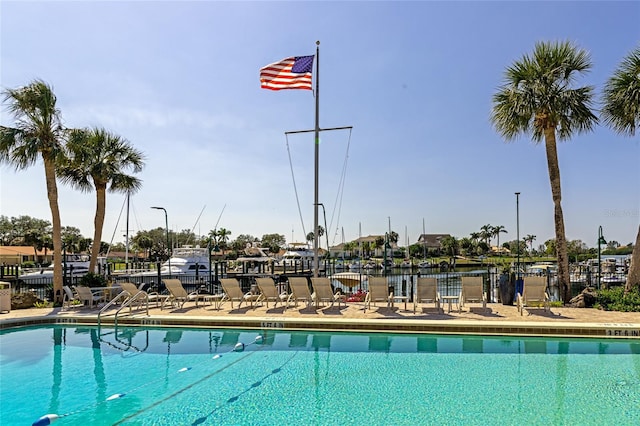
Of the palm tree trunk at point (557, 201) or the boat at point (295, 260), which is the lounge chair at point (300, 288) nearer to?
the palm tree trunk at point (557, 201)

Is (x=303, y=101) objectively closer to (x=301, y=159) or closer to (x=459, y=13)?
(x=301, y=159)

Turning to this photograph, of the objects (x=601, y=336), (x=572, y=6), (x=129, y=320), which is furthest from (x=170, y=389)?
(x=572, y=6)

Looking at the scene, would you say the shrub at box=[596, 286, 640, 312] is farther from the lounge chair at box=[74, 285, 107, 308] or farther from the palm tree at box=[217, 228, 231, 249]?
the palm tree at box=[217, 228, 231, 249]

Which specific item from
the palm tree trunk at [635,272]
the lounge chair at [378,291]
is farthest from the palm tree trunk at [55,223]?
the palm tree trunk at [635,272]

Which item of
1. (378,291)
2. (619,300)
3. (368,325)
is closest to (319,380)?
(368,325)

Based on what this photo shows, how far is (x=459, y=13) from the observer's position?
14.0 m

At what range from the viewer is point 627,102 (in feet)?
41.7

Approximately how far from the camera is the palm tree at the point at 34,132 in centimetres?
1462

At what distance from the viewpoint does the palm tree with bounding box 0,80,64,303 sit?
48.0 feet

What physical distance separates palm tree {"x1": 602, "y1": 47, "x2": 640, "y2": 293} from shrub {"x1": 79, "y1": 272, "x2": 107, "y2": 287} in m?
17.6

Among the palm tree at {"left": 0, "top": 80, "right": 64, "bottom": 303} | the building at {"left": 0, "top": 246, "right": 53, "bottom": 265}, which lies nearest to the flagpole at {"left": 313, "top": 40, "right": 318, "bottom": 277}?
the palm tree at {"left": 0, "top": 80, "right": 64, "bottom": 303}

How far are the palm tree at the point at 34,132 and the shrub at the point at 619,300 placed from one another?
57.9 feet

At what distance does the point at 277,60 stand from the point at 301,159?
4.05 metres

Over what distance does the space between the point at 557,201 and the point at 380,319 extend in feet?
25.2
